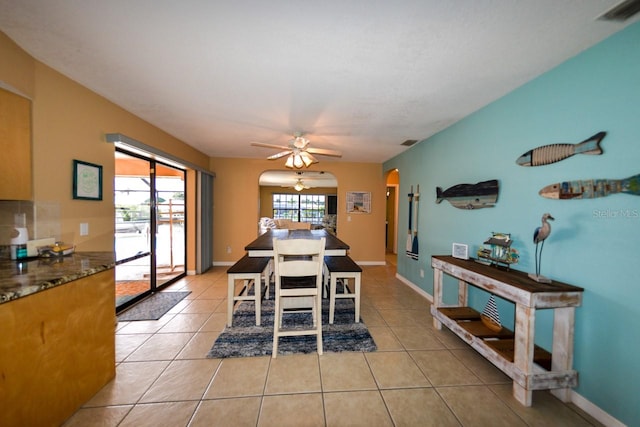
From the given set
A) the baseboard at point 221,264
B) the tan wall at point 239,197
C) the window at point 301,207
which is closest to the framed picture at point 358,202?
the tan wall at point 239,197

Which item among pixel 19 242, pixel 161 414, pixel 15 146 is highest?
pixel 15 146

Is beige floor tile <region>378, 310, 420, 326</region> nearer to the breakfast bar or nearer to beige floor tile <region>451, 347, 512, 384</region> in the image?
beige floor tile <region>451, 347, 512, 384</region>

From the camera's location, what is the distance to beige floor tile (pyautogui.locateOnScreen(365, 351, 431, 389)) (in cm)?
172

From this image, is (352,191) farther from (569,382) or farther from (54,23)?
(54,23)

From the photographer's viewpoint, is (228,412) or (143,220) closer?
(228,412)

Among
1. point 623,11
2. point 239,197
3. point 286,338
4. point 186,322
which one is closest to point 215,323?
point 186,322

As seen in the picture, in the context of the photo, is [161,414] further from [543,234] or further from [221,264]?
[221,264]

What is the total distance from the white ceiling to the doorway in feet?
3.41

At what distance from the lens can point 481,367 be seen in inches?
75.5

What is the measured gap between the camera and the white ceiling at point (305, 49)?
4.17 feet

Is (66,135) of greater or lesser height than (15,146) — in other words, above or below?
above

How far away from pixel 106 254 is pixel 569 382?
11.8 ft

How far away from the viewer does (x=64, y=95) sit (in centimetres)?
198

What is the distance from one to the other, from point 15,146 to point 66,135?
1.43ft
